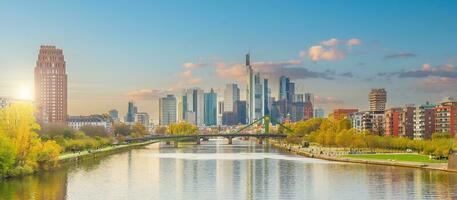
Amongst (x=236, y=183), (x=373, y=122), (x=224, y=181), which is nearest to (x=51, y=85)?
(x=373, y=122)

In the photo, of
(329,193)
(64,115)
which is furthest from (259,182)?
(64,115)

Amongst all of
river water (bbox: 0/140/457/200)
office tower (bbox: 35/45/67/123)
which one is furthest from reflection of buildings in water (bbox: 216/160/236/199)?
office tower (bbox: 35/45/67/123)

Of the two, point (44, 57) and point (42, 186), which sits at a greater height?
point (44, 57)

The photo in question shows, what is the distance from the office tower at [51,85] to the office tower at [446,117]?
279 feet

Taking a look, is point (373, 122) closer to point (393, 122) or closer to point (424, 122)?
point (393, 122)

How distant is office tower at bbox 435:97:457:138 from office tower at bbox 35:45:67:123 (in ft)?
279

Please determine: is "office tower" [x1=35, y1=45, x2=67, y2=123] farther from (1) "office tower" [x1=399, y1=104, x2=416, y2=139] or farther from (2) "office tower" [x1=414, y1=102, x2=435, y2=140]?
(2) "office tower" [x1=414, y1=102, x2=435, y2=140]

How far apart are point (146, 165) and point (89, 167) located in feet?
23.1

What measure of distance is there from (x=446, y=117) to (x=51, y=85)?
91.5 m

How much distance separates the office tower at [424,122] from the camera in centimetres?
12400

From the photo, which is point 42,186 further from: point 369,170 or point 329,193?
point 369,170

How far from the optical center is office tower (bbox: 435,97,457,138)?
119 metres

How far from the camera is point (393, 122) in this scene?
141125 mm

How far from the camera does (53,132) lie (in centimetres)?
11781
